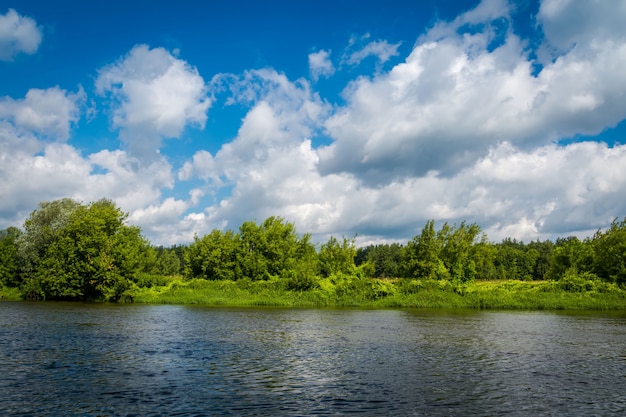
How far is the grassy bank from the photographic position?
70.8 m

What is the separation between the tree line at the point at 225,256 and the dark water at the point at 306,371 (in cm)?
4010

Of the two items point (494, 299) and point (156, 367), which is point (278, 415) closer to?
point (156, 367)

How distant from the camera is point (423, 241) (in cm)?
8900

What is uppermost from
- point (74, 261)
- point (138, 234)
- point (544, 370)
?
point (138, 234)

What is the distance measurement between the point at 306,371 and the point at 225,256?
257 ft

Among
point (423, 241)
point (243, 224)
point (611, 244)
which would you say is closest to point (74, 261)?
point (243, 224)

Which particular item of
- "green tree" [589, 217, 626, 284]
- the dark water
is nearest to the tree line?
"green tree" [589, 217, 626, 284]

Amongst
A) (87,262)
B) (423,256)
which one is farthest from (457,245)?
(87,262)

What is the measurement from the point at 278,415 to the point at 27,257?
89859 mm

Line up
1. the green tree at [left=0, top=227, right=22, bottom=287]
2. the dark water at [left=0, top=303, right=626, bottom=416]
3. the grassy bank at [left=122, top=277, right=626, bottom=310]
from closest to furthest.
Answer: the dark water at [left=0, top=303, right=626, bottom=416] → the grassy bank at [left=122, top=277, right=626, bottom=310] → the green tree at [left=0, top=227, right=22, bottom=287]

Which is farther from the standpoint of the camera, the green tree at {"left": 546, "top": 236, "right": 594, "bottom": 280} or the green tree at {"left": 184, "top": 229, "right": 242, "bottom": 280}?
the green tree at {"left": 184, "top": 229, "right": 242, "bottom": 280}

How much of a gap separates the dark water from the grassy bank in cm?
3089

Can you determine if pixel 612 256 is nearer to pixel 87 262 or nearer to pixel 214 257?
pixel 214 257

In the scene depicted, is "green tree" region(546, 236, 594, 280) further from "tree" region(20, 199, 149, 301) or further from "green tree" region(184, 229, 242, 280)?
"tree" region(20, 199, 149, 301)
